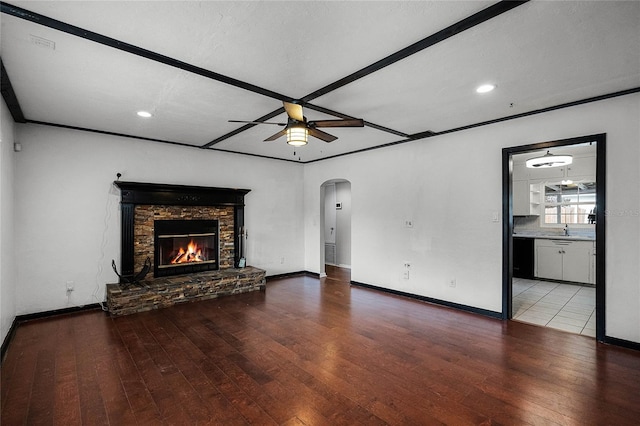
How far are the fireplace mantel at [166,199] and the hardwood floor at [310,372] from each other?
111 centimetres

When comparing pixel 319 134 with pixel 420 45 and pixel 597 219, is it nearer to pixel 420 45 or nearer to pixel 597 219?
pixel 420 45

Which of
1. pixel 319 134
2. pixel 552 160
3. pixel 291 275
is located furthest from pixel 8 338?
pixel 552 160

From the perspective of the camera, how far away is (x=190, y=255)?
5.51 meters

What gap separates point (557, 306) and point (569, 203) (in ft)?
10.6

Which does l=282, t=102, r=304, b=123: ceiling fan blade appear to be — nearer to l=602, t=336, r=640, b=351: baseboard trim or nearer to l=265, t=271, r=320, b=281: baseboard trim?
l=602, t=336, r=640, b=351: baseboard trim

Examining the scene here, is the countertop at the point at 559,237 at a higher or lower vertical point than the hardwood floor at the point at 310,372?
higher

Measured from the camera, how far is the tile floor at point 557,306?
12.7ft

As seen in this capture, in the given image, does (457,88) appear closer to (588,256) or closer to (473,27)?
(473,27)

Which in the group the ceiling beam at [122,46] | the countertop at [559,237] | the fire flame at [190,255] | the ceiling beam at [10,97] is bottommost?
the fire flame at [190,255]

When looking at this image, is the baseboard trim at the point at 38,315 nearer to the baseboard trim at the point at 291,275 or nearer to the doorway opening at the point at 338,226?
the baseboard trim at the point at 291,275

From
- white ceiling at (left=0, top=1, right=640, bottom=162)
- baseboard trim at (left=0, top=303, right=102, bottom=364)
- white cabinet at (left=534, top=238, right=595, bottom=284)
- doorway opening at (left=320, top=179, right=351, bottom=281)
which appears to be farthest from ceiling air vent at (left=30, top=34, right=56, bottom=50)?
white cabinet at (left=534, top=238, right=595, bottom=284)

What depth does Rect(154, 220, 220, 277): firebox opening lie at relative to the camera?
514 centimetres

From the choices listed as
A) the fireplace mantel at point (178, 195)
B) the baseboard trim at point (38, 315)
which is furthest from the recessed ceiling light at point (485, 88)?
the baseboard trim at point (38, 315)

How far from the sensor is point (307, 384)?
8.16ft
